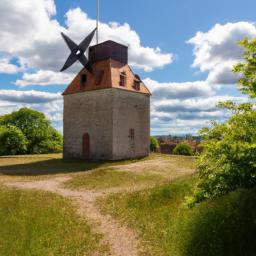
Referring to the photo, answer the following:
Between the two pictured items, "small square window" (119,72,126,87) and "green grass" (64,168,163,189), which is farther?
"small square window" (119,72,126,87)

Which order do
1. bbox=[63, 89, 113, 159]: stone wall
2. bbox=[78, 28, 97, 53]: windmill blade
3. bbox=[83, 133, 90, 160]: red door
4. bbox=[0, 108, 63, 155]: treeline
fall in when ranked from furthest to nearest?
bbox=[0, 108, 63, 155]: treeline → bbox=[78, 28, 97, 53]: windmill blade → bbox=[83, 133, 90, 160]: red door → bbox=[63, 89, 113, 159]: stone wall

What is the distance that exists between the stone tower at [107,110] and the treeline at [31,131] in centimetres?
1601

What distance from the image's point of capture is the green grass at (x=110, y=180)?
1492 cm

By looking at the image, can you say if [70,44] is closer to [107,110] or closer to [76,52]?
[76,52]

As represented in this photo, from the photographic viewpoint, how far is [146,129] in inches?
1130

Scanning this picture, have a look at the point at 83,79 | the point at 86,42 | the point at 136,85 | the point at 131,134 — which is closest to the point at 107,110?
the point at 131,134

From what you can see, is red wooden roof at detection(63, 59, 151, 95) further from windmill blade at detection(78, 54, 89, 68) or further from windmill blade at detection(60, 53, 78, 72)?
windmill blade at detection(60, 53, 78, 72)

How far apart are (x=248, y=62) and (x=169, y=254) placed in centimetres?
535

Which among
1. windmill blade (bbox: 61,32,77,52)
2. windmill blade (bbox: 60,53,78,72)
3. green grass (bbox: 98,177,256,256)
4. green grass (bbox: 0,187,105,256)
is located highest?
windmill blade (bbox: 61,32,77,52)

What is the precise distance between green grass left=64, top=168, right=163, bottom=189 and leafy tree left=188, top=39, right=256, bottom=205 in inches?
298

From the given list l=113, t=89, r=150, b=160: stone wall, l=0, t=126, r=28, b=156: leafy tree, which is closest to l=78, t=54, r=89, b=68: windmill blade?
l=113, t=89, r=150, b=160: stone wall

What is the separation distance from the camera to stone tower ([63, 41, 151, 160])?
82.0 ft

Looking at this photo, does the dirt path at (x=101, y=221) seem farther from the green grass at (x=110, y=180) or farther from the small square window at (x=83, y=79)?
the small square window at (x=83, y=79)

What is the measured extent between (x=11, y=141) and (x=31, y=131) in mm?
5369
